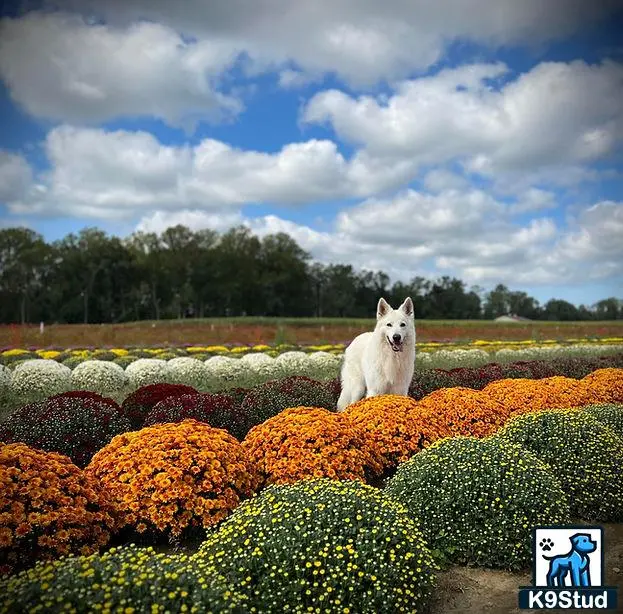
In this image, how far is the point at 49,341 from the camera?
23.4 metres

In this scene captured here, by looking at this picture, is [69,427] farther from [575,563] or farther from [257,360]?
[257,360]

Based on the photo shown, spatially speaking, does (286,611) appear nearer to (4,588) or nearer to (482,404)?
(4,588)

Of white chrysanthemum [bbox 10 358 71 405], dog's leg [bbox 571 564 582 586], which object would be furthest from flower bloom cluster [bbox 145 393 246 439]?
white chrysanthemum [bbox 10 358 71 405]

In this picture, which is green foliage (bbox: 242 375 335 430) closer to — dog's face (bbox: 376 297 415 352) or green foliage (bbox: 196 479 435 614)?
dog's face (bbox: 376 297 415 352)

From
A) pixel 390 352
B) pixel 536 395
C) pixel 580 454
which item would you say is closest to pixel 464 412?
pixel 390 352

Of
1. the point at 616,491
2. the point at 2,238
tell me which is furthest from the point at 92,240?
the point at 616,491

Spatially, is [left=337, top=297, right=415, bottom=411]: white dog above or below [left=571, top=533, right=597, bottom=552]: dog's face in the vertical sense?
above

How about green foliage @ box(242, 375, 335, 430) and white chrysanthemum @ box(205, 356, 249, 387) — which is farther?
white chrysanthemum @ box(205, 356, 249, 387)

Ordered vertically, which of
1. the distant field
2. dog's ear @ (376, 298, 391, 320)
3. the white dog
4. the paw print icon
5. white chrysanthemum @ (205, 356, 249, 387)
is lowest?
the paw print icon

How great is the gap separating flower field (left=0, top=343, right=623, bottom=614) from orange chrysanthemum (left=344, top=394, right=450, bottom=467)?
23 mm

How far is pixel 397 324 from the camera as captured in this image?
7.61 m

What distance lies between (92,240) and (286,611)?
2486 inches

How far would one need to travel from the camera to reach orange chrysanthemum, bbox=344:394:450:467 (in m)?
6.32

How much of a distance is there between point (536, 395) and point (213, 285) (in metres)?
56.9
